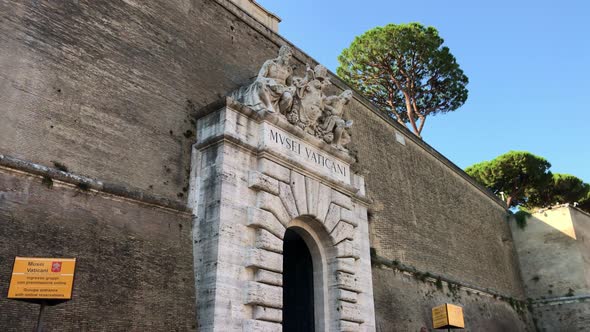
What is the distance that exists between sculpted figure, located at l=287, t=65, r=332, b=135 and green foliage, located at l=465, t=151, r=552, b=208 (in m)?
18.2

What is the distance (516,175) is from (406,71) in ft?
28.8

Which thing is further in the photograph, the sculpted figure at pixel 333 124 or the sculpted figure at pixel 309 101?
the sculpted figure at pixel 333 124

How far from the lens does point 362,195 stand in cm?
1001

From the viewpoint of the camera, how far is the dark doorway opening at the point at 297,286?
349 inches

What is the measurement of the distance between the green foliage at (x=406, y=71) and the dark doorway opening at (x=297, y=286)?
12600 millimetres

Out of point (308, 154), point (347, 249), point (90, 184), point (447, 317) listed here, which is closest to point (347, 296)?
point (347, 249)

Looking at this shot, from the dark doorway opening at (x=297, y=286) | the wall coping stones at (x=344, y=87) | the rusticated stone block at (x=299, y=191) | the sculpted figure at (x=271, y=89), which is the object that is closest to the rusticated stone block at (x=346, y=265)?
the dark doorway opening at (x=297, y=286)

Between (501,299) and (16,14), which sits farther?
(501,299)

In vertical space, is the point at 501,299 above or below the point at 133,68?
below

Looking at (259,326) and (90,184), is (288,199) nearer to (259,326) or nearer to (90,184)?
(259,326)

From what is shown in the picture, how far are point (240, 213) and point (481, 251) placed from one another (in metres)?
10.5

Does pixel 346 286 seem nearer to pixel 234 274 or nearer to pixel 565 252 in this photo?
pixel 234 274

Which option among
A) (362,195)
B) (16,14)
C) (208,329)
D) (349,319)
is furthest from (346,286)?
(16,14)

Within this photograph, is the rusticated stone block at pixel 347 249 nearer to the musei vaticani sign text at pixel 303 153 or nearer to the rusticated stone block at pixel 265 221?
the musei vaticani sign text at pixel 303 153
